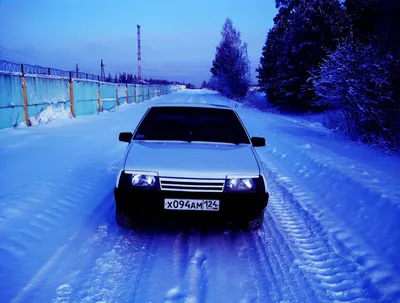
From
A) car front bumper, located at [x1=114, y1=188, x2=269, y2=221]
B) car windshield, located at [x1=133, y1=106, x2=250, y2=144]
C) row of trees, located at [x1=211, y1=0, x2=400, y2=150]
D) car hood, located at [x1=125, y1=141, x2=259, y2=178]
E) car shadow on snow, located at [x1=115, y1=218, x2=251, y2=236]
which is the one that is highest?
row of trees, located at [x1=211, y1=0, x2=400, y2=150]

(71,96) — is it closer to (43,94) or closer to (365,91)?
(43,94)

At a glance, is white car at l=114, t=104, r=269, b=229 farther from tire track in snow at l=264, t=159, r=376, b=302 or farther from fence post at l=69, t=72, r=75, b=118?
fence post at l=69, t=72, r=75, b=118

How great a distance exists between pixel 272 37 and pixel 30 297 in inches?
1508

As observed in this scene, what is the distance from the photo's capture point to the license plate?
133 inches

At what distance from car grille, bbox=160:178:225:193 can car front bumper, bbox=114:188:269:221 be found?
4 centimetres

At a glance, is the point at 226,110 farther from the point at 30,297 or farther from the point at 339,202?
the point at 30,297

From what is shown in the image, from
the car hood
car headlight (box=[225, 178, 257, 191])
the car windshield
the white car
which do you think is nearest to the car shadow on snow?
the white car

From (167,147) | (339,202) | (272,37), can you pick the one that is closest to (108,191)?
(167,147)

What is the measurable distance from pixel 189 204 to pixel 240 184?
605mm

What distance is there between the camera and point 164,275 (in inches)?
118

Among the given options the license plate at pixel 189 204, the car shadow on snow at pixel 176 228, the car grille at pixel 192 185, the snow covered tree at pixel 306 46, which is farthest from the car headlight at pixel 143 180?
the snow covered tree at pixel 306 46

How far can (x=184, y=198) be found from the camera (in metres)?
3.38

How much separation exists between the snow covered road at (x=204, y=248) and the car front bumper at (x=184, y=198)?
40 centimetres

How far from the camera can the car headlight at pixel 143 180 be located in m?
3.45
